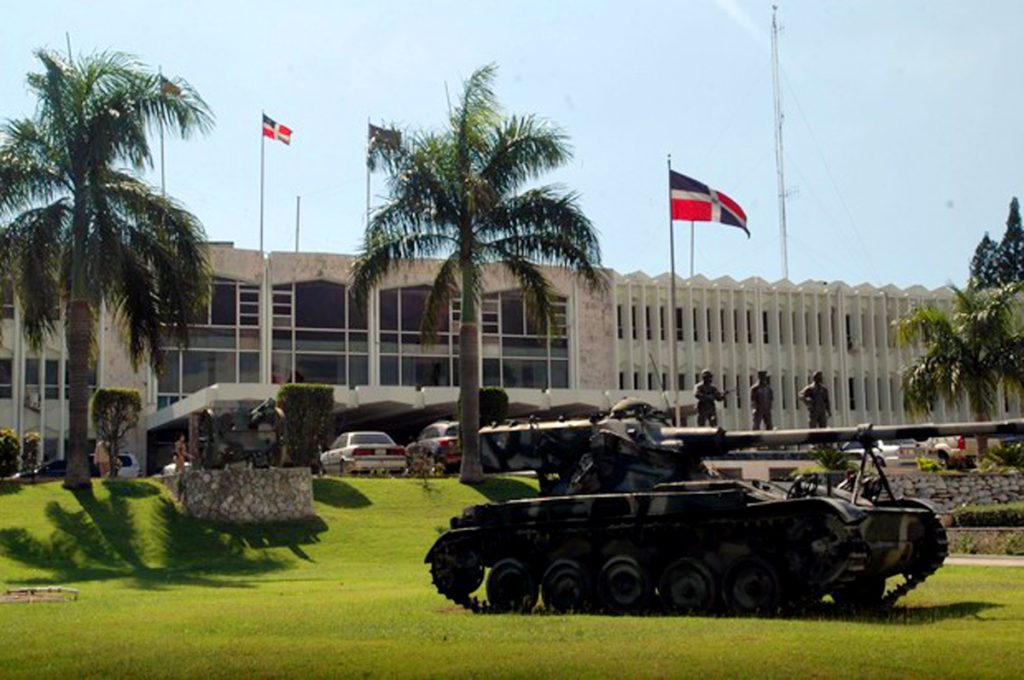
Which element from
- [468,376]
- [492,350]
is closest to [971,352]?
[468,376]

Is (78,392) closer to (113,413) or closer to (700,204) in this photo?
(113,413)

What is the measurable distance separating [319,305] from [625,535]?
40788 millimetres

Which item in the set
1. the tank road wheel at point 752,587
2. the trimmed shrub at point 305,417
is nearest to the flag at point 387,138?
the trimmed shrub at point 305,417

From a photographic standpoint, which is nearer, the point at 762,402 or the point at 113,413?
the point at 113,413

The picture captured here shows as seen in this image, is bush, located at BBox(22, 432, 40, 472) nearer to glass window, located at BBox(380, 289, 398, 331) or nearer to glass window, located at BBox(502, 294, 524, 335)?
glass window, located at BBox(380, 289, 398, 331)

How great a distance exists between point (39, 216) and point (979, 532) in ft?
66.2

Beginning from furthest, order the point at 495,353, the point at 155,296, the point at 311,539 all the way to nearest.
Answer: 1. the point at 495,353
2. the point at 155,296
3. the point at 311,539

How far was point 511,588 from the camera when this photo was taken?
682 inches

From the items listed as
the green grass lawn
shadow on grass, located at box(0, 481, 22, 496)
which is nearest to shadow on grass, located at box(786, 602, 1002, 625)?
the green grass lawn

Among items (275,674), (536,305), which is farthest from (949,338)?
(275,674)

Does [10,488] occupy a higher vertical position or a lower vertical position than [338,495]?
higher

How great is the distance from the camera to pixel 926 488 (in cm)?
3375

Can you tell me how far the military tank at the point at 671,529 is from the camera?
15.4 metres

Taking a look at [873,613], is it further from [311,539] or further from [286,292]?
[286,292]
